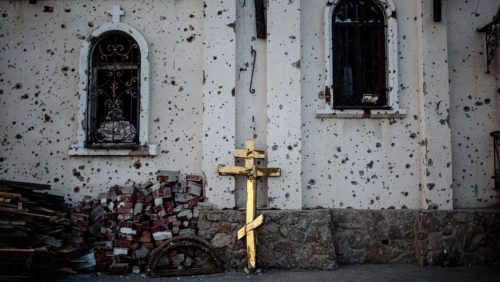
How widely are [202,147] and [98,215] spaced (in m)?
1.81

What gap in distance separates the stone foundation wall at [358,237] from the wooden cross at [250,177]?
0.64ft

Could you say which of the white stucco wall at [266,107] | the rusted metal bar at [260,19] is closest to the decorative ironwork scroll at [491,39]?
the white stucco wall at [266,107]

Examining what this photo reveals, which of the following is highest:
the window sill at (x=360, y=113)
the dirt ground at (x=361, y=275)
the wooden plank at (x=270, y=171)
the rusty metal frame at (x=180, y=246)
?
the window sill at (x=360, y=113)

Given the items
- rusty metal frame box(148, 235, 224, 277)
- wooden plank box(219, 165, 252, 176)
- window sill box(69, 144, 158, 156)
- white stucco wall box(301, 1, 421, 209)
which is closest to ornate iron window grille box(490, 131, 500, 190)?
white stucco wall box(301, 1, 421, 209)

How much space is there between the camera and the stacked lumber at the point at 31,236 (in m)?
5.08

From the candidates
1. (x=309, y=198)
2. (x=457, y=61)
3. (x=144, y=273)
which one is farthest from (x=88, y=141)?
(x=457, y=61)

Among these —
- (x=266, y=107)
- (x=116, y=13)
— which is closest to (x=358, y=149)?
(x=266, y=107)

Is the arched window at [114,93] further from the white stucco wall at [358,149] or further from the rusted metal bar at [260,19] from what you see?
the white stucco wall at [358,149]

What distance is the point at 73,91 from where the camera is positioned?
254 inches

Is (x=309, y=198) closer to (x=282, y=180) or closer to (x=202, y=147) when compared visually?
(x=282, y=180)

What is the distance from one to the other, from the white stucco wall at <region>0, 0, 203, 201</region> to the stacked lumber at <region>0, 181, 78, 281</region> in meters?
0.63

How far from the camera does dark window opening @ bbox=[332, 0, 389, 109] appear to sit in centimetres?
646

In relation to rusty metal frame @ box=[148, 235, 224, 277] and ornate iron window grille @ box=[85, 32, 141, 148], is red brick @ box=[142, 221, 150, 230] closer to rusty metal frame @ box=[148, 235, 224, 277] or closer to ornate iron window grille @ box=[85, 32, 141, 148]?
rusty metal frame @ box=[148, 235, 224, 277]

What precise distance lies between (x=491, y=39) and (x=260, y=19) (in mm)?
3634
